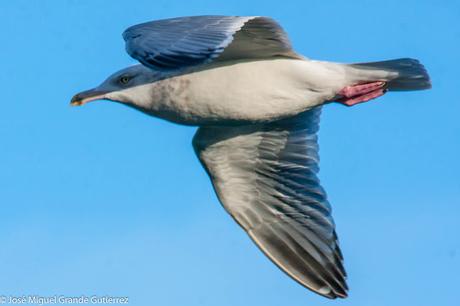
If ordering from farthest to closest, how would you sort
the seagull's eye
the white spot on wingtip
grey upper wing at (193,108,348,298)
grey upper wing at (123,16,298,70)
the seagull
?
grey upper wing at (193,108,348,298), the white spot on wingtip, the seagull's eye, the seagull, grey upper wing at (123,16,298,70)

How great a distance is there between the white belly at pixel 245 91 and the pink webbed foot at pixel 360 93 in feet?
0.54

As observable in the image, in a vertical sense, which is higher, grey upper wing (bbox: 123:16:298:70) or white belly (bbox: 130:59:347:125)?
grey upper wing (bbox: 123:16:298:70)

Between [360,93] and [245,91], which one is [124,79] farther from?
[360,93]

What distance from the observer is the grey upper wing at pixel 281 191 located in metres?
12.8

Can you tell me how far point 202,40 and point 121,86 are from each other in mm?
1836

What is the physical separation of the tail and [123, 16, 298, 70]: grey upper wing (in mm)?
852

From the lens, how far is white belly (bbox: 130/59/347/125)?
38.4ft

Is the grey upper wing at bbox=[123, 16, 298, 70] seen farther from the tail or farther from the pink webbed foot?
the tail

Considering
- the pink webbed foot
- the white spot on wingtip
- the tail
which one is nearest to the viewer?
the pink webbed foot

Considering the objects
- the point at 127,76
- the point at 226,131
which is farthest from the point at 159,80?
the point at 226,131

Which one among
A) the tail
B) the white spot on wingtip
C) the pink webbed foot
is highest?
the tail

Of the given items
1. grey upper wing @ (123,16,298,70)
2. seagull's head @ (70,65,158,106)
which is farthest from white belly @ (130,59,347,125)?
seagull's head @ (70,65,158,106)

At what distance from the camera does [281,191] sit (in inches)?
522

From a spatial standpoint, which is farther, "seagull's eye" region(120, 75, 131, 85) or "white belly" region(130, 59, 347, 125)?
"seagull's eye" region(120, 75, 131, 85)
